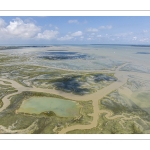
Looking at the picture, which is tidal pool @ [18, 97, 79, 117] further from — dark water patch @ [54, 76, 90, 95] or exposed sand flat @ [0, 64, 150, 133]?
dark water patch @ [54, 76, 90, 95]

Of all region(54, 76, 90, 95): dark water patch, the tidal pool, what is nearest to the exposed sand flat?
region(54, 76, 90, 95): dark water patch

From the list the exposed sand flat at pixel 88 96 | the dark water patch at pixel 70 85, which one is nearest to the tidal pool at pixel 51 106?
the exposed sand flat at pixel 88 96

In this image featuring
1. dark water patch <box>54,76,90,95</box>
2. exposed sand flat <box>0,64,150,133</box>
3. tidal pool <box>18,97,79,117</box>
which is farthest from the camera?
dark water patch <box>54,76,90,95</box>

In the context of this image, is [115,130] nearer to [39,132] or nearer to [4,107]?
[39,132]

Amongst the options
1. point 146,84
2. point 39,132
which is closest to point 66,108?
point 39,132

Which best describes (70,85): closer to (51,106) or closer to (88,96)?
(88,96)

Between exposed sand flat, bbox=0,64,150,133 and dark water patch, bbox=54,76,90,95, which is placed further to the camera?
dark water patch, bbox=54,76,90,95

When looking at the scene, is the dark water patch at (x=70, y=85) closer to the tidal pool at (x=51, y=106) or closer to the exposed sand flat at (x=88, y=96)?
the exposed sand flat at (x=88, y=96)

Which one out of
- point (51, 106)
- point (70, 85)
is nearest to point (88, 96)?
point (70, 85)
